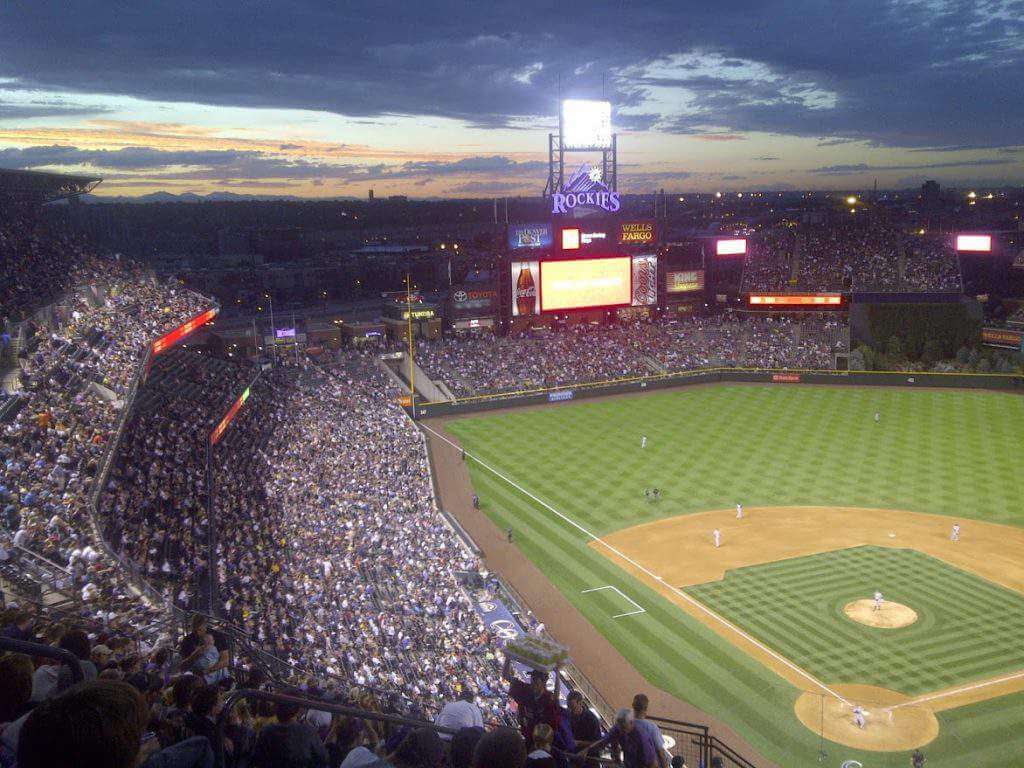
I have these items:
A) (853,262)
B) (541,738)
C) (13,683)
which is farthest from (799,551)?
(853,262)

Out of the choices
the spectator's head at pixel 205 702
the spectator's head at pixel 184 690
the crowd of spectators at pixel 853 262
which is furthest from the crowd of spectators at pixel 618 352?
the spectator's head at pixel 205 702

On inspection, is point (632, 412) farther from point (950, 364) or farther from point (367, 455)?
point (950, 364)

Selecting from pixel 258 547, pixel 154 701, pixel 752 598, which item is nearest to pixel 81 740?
pixel 154 701

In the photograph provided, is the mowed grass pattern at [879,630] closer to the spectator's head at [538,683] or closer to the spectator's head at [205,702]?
the spectator's head at [538,683]

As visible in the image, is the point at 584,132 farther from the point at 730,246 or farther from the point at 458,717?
the point at 458,717

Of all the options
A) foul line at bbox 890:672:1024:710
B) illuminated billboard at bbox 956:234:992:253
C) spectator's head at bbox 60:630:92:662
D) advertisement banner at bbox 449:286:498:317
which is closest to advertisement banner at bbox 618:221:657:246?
advertisement banner at bbox 449:286:498:317
